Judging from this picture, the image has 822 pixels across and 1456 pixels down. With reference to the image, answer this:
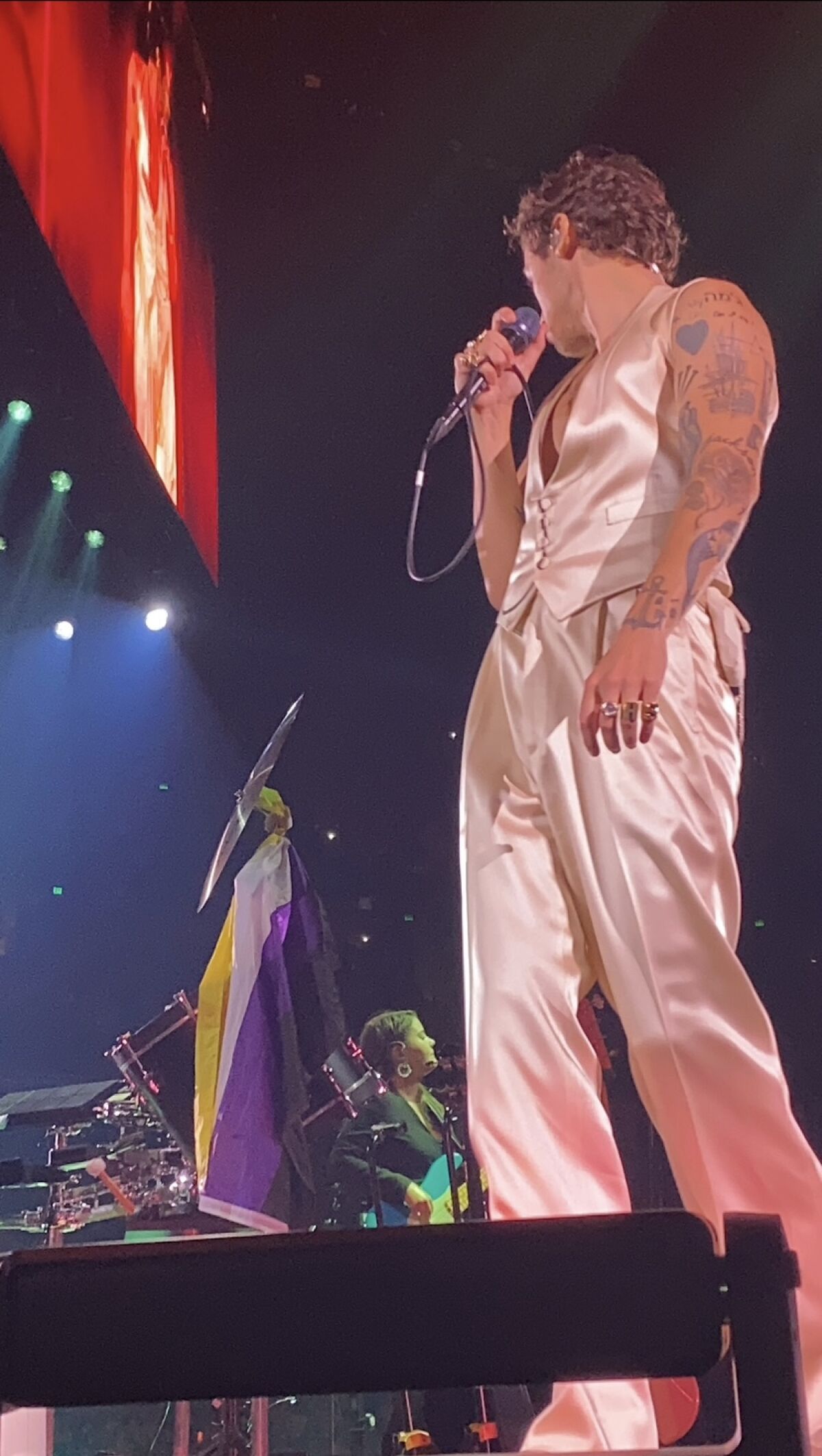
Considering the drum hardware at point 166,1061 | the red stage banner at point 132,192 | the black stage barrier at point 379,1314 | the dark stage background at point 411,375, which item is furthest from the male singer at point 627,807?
the drum hardware at point 166,1061

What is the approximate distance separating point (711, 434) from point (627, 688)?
367mm

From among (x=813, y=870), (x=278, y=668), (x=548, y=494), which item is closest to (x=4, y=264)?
(x=278, y=668)

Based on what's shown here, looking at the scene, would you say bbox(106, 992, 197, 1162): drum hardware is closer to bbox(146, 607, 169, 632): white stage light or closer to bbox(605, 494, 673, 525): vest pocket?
bbox(146, 607, 169, 632): white stage light

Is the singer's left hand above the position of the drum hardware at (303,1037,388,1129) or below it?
above

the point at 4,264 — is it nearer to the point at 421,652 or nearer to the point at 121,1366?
the point at 421,652

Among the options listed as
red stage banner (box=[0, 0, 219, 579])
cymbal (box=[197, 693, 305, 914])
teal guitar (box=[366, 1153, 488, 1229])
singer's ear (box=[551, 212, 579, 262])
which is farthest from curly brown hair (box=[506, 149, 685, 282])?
teal guitar (box=[366, 1153, 488, 1229])

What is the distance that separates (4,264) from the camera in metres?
2.90

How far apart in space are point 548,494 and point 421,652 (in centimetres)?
Result: 63

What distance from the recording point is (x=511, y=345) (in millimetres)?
1994

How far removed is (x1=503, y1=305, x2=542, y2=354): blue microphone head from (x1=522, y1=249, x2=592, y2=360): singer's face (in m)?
0.04

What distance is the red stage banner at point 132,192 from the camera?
70.0 inches

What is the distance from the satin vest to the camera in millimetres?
1638

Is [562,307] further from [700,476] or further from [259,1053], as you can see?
[259,1053]

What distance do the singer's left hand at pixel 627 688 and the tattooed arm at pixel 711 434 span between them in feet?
0.07
